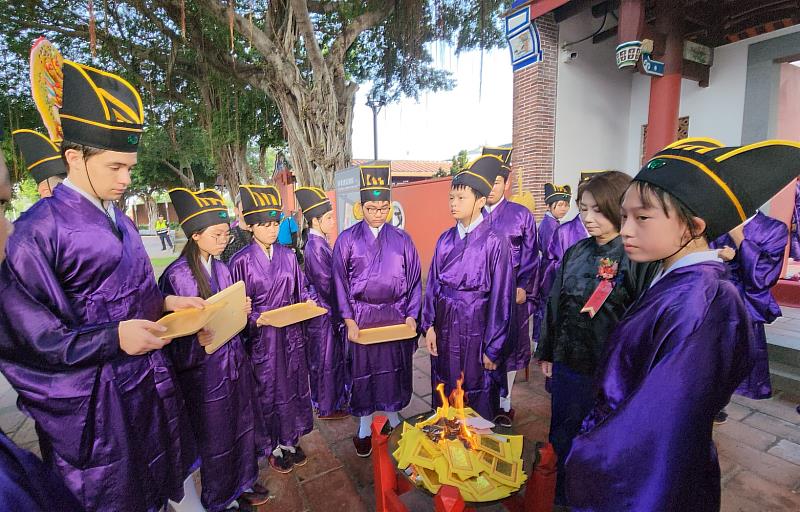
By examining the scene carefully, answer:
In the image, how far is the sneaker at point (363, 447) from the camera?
3139mm

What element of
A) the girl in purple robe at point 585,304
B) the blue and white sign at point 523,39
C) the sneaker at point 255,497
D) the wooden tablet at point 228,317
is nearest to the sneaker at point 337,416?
the sneaker at point 255,497

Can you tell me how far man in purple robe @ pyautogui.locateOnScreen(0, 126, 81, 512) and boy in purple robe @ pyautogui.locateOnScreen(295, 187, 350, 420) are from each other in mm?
2431

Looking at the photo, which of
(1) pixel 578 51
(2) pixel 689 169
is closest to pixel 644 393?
(2) pixel 689 169

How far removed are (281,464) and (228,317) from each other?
1474 mm

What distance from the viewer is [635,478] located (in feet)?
4.29

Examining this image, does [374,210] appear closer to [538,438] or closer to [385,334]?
[385,334]

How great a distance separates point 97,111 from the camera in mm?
1682

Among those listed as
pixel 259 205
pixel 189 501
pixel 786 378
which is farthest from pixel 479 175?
pixel 786 378

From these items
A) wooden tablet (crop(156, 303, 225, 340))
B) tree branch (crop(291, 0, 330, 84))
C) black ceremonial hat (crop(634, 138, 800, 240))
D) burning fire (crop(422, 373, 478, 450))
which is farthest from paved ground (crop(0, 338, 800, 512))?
tree branch (crop(291, 0, 330, 84))

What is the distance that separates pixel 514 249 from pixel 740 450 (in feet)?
8.11

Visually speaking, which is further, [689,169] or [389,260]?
[389,260]

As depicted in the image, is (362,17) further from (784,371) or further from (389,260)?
(784,371)

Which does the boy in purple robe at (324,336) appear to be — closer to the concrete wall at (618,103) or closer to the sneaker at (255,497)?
the sneaker at (255,497)

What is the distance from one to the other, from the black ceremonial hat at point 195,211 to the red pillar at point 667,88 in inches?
275
